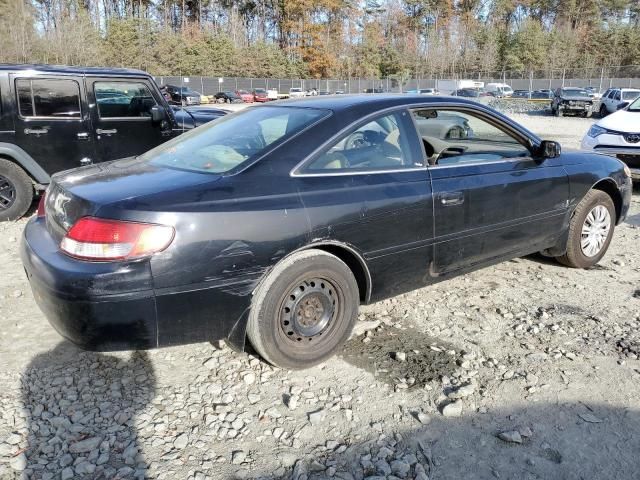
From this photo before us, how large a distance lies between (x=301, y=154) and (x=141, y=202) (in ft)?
3.09

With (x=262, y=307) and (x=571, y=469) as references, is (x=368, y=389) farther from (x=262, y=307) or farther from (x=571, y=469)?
(x=571, y=469)

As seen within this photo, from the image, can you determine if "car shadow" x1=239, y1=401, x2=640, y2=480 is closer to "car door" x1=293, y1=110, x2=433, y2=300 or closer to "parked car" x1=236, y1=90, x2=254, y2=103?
"car door" x1=293, y1=110, x2=433, y2=300

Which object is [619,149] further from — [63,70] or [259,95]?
[259,95]

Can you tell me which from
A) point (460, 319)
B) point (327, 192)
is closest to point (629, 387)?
point (460, 319)

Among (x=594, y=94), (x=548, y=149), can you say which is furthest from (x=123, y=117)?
(x=594, y=94)

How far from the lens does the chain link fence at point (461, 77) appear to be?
54125 millimetres

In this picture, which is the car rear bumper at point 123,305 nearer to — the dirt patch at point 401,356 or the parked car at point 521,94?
the dirt patch at point 401,356

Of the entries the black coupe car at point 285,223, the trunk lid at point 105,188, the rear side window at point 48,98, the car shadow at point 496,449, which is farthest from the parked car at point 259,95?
the car shadow at point 496,449

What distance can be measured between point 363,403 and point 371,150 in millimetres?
1555

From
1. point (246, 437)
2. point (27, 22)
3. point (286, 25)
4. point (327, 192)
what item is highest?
point (286, 25)

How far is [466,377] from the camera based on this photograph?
10.4 feet

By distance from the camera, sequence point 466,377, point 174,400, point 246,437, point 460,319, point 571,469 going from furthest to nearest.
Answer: point 460,319 → point 466,377 → point 174,400 → point 246,437 → point 571,469

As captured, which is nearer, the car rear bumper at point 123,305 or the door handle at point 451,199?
the car rear bumper at point 123,305

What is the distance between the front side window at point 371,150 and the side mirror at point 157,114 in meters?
4.56
